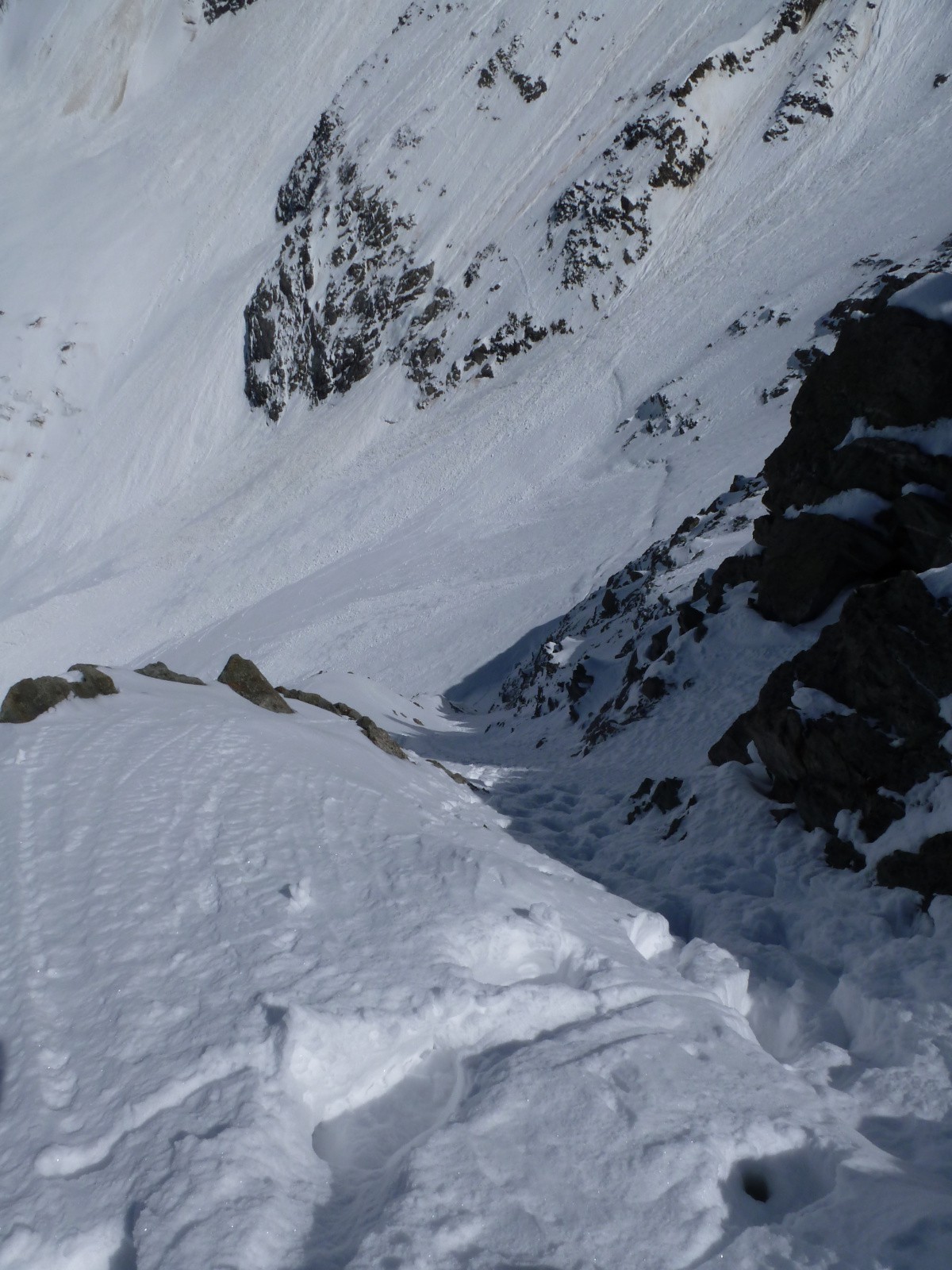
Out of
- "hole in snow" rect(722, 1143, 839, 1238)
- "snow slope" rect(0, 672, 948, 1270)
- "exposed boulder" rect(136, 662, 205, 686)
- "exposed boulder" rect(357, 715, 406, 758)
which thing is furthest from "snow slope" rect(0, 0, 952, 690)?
"hole in snow" rect(722, 1143, 839, 1238)

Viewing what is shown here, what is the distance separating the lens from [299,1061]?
176 inches

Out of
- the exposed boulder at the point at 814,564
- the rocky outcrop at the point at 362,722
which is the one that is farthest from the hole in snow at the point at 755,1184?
the rocky outcrop at the point at 362,722

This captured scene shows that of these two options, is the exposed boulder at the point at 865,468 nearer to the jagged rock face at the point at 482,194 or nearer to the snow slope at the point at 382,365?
the snow slope at the point at 382,365

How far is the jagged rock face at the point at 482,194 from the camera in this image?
49.1 meters

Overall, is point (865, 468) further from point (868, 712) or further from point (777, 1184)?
point (777, 1184)

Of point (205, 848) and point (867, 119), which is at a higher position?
point (867, 119)

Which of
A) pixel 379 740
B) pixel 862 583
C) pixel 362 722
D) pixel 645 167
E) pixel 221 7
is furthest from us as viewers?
pixel 221 7

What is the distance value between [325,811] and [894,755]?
444 cm

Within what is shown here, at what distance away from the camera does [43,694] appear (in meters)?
9.61

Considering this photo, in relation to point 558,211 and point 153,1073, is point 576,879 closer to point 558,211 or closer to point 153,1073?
point 153,1073

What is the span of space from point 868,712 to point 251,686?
801 centimetres

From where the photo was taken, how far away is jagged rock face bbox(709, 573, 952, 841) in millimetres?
6688

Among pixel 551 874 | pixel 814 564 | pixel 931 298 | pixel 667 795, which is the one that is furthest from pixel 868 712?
pixel 931 298

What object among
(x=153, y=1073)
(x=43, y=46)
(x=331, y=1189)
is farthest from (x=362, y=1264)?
(x=43, y=46)
